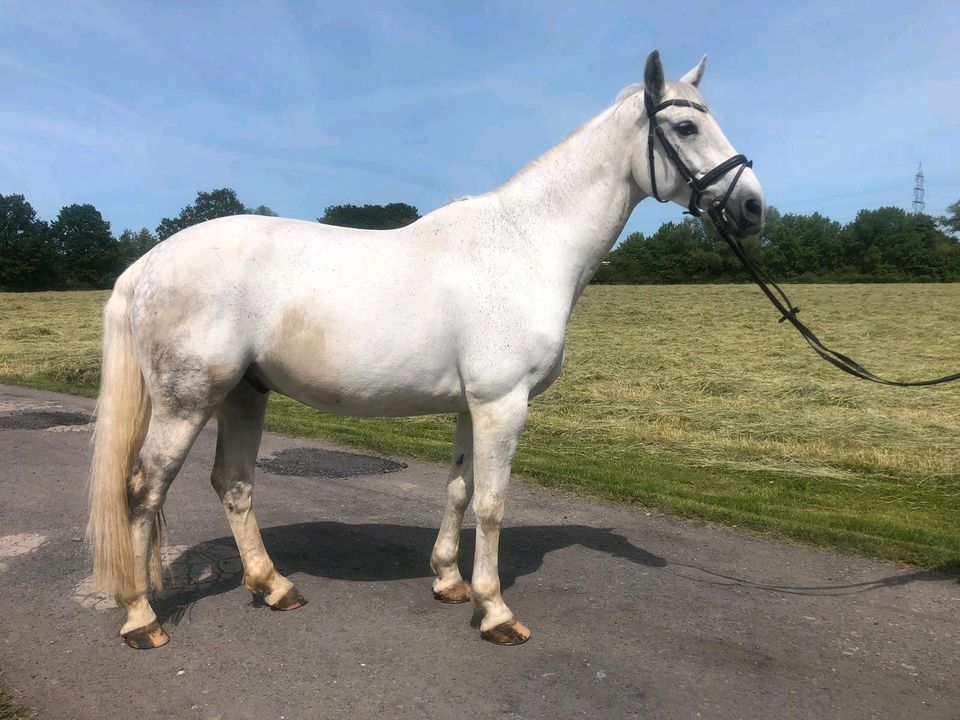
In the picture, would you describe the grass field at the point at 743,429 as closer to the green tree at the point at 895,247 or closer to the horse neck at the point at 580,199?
the horse neck at the point at 580,199

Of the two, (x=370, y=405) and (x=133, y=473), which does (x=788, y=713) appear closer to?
(x=370, y=405)

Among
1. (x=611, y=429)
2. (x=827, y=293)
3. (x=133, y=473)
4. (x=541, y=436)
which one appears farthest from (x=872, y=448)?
(x=827, y=293)

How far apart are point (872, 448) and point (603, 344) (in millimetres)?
9343

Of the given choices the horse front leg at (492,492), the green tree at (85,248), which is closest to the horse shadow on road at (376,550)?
the horse front leg at (492,492)

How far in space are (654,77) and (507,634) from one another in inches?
115

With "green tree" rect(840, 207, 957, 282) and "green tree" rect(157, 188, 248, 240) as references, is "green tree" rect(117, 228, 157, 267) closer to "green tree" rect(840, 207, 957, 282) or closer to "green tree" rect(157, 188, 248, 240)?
"green tree" rect(157, 188, 248, 240)

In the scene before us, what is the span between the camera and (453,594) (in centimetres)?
420

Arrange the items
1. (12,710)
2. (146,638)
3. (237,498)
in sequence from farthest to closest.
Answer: (237,498) < (146,638) < (12,710)

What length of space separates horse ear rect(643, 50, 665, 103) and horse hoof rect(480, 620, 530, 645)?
2784 mm

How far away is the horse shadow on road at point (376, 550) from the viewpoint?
178 inches

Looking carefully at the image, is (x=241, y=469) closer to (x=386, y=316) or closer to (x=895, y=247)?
(x=386, y=316)

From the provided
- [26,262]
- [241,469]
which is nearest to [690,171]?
[241,469]

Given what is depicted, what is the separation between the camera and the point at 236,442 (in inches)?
165

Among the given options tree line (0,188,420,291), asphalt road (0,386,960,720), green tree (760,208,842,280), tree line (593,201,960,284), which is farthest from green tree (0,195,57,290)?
asphalt road (0,386,960,720)
